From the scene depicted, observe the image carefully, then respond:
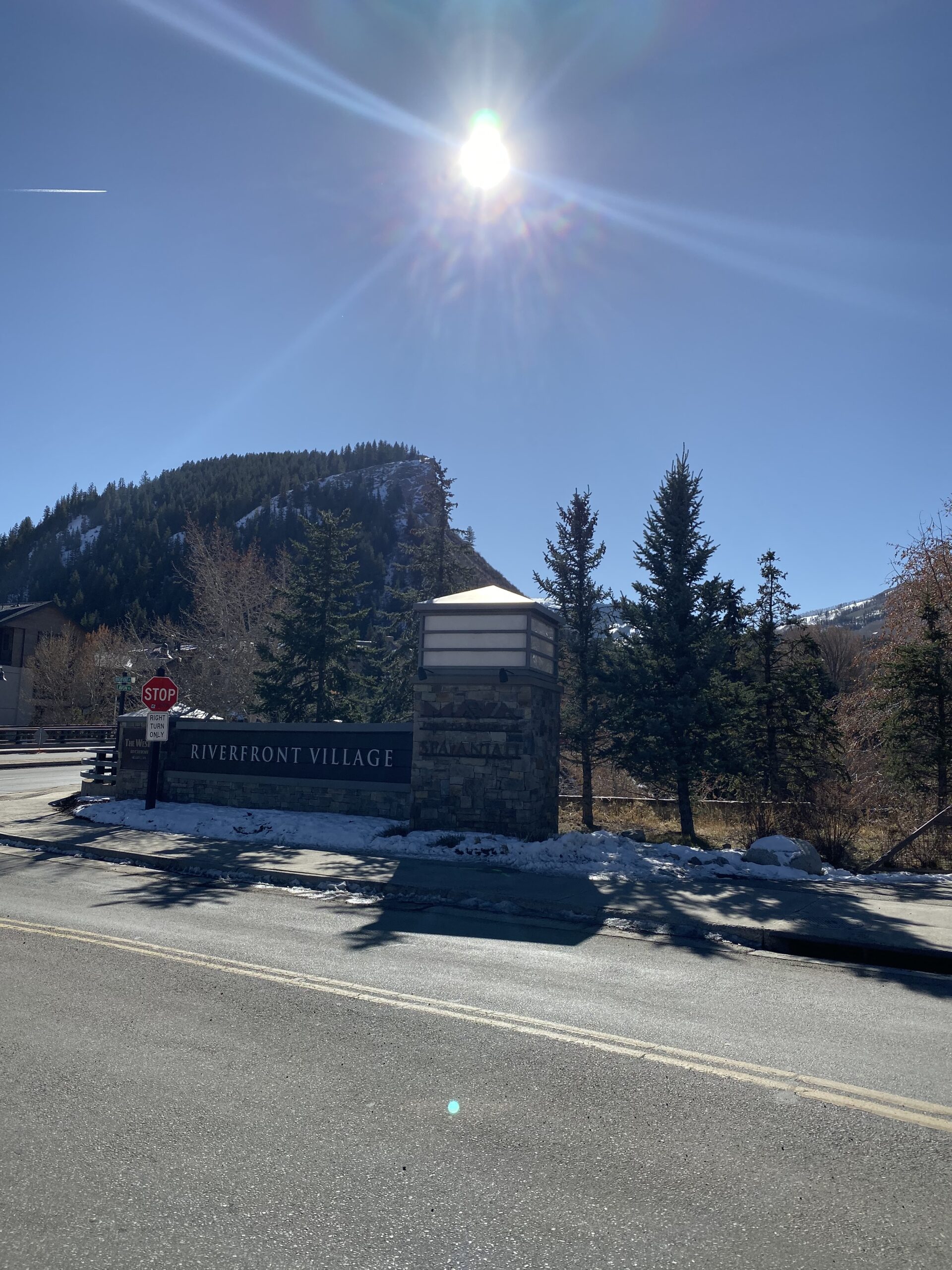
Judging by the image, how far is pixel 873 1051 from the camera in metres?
5.20

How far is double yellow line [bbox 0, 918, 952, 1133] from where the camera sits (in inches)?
173

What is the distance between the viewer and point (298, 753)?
16.1 m

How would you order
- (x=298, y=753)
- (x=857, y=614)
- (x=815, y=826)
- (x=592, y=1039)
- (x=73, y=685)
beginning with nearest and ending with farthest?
(x=592, y=1039) → (x=815, y=826) → (x=298, y=753) → (x=73, y=685) → (x=857, y=614)

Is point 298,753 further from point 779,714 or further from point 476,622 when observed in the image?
point 779,714

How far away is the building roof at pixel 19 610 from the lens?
6612cm

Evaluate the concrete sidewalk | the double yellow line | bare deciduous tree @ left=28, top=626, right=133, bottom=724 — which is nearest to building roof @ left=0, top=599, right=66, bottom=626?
bare deciduous tree @ left=28, top=626, right=133, bottom=724

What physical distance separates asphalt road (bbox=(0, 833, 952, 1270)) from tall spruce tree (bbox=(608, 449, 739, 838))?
9876 mm

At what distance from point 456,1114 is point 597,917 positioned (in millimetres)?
5274

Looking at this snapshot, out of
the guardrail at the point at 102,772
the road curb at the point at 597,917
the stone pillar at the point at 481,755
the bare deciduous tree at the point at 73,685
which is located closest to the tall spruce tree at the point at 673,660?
the stone pillar at the point at 481,755

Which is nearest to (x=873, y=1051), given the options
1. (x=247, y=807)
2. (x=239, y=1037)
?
(x=239, y=1037)

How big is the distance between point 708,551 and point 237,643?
63.3 feet

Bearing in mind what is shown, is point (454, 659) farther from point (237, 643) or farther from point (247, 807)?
point (237, 643)

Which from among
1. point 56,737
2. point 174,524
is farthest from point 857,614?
point 56,737

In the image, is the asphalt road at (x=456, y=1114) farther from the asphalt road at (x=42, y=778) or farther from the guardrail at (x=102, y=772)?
the asphalt road at (x=42, y=778)
